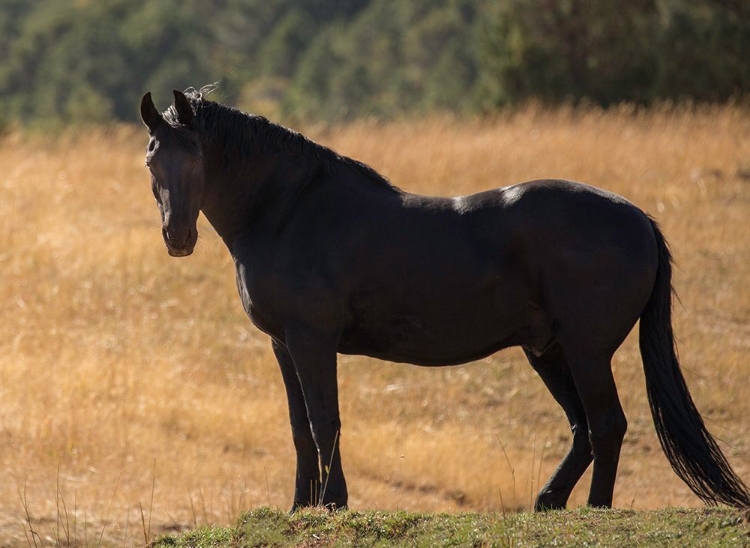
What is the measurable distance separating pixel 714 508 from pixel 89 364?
19.9 feet

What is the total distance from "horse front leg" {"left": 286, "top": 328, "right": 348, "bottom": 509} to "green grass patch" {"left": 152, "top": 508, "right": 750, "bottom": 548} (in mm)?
238

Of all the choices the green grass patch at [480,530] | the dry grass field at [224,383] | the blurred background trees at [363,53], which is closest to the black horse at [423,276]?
the green grass patch at [480,530]

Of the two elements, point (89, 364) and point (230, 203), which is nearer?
point (230, 203)

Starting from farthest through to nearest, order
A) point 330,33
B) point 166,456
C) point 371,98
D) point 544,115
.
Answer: point 330,33 → point 371,98 → point 544,115 → point 166,456

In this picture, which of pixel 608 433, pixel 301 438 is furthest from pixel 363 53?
pixel 608 433

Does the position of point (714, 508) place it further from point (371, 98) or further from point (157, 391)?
point (371, 98)

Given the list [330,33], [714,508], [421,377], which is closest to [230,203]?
[714,508]

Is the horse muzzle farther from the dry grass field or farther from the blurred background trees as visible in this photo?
the blurred background trees

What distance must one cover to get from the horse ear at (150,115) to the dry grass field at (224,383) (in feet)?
7.14

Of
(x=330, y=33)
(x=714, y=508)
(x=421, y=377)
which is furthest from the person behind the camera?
(x=330, y=33)

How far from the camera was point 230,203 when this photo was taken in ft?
17.1

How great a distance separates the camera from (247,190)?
5.23 metres

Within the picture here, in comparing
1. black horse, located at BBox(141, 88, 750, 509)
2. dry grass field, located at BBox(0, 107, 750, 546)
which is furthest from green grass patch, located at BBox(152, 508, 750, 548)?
dry grass field, located at BBox(0, 107, 750, 546)

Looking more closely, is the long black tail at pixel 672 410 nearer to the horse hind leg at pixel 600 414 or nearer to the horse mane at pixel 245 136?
the horse hind leg at pixel 600 414
